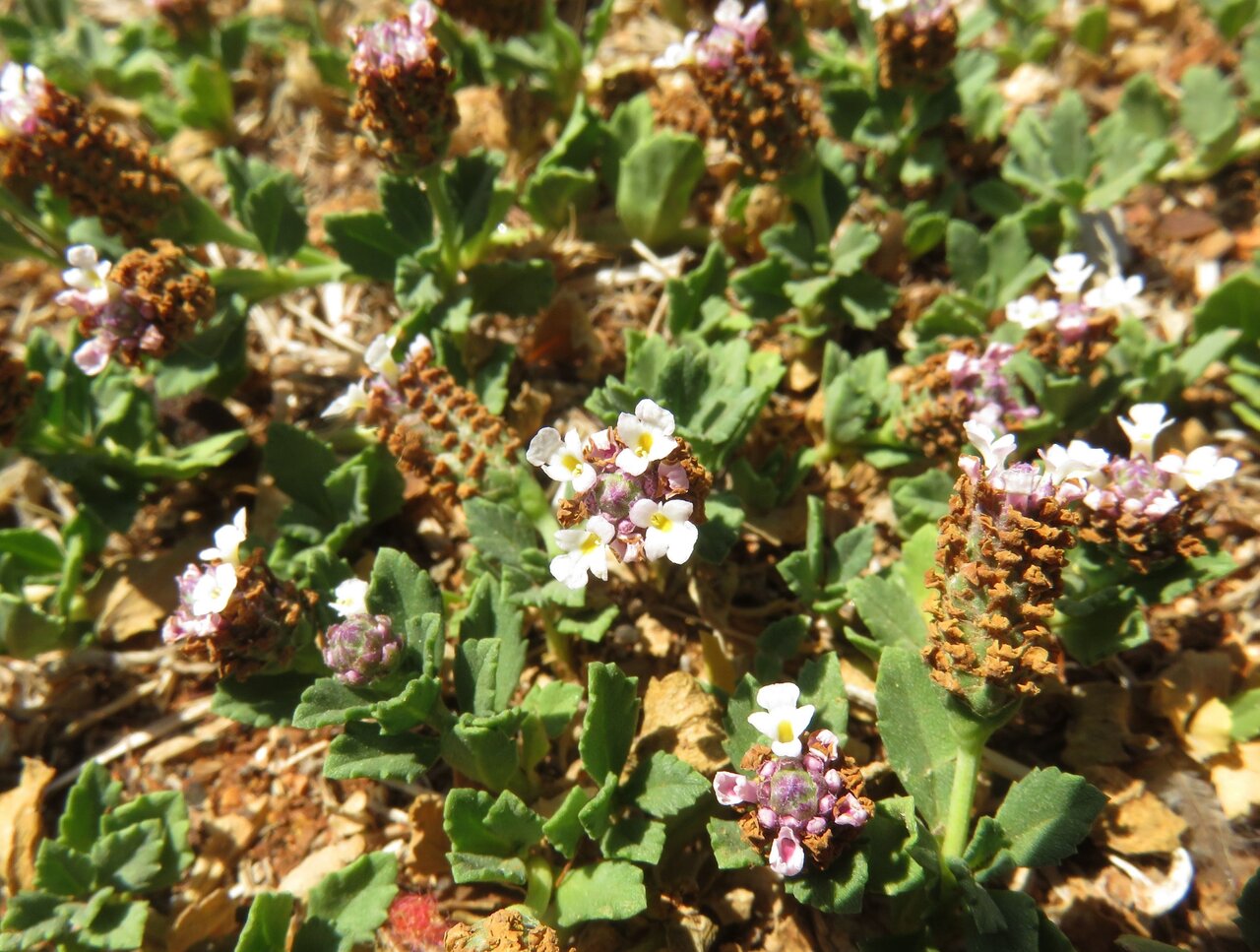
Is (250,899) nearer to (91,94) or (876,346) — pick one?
(876,346)

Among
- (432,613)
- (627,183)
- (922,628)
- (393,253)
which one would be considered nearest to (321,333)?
(393,253)

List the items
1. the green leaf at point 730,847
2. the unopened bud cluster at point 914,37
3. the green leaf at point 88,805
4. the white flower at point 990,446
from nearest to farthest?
the white flower at point 990,446 < the green leaf at point 730,847 < the green leaf at point 88,805 < the unopened bud cluster at point 914,37

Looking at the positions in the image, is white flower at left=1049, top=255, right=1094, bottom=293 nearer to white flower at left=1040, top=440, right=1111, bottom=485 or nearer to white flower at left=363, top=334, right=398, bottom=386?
white flower at left=1040, top=440, right=1111, bottom=485

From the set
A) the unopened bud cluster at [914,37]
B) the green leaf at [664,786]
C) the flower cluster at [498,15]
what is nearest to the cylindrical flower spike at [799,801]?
the green leaf at [664,786]

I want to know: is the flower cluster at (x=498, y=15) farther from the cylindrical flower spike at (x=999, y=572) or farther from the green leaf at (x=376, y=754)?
the green leaf at (x=376, y=754)

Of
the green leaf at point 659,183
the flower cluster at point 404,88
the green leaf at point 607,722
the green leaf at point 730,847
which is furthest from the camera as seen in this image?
the green leaf at point 659,183

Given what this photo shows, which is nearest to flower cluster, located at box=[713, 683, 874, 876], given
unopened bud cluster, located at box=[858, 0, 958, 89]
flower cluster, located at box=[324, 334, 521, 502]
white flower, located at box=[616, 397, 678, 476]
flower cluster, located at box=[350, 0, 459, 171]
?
white flower, located at box=[616, 397, 678, 476]
